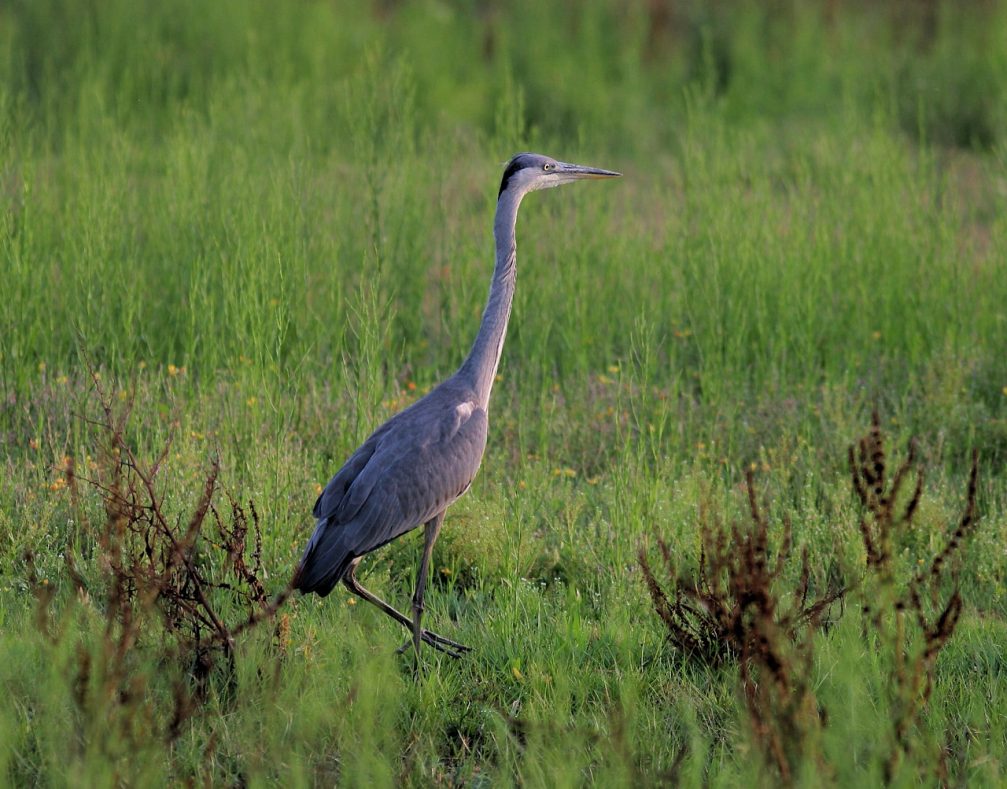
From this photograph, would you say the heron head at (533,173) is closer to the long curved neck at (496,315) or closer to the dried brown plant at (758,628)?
the long curved neck at (496,315)

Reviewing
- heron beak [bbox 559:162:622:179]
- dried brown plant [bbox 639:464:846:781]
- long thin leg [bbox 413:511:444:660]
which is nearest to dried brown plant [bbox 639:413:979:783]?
dried brown plant [bbox 639:464:846:781]

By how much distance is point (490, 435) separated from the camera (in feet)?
20.1

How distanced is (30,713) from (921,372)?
4.93 meters

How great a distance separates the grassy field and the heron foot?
1.8 inches

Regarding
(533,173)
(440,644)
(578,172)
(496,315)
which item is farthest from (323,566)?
(578,172)

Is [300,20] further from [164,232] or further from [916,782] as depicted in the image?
[916,782]

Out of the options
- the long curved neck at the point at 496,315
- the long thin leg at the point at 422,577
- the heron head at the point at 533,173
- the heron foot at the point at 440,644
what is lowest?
the heron foot at the point at 440,644

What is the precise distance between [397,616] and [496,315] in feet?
3.93

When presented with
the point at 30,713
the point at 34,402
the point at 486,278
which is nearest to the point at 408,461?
the point at 30,713

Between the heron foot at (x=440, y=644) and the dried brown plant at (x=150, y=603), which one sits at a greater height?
the dried brown plant at (x=150, y=603)

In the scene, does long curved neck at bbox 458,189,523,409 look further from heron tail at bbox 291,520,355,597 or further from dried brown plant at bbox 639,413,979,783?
dried brown plant at bbox 639,413,979,783

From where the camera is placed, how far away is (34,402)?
19.0ft

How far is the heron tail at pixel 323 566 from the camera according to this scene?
13.5ft

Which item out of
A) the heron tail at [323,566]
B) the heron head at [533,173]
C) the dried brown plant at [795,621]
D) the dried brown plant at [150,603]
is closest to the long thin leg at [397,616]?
the heron tail at [323,566]
